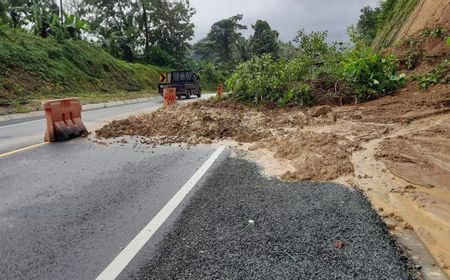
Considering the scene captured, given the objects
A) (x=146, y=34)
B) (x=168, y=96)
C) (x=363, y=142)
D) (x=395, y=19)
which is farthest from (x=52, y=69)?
(x=146, y=34)

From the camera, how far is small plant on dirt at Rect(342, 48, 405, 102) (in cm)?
1248

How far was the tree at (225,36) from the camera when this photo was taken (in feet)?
229

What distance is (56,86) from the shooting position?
78.2 feet

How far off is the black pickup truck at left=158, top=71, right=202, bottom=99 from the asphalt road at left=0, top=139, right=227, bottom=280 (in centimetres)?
1887

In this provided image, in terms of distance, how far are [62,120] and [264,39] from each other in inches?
2193

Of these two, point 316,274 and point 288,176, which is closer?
point 316,274

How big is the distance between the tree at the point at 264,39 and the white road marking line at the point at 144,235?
57746 millimetres

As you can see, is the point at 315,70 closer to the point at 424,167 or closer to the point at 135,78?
the point at 424,167

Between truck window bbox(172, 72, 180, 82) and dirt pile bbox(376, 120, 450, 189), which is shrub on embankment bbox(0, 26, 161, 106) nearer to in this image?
truck window bbox(172, 72, 180, 82)

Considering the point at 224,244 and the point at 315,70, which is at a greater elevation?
the point at 315,70

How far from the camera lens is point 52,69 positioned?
2498 cm

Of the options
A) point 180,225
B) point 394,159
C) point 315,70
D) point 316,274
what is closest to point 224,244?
point 180,225

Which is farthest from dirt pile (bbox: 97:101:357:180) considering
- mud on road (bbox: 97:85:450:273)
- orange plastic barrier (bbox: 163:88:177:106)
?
orange plastic barrier (bbox: 163:88:177:106)

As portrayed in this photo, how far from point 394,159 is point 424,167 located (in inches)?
21.2
